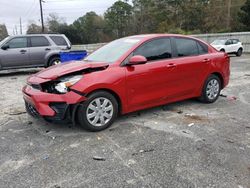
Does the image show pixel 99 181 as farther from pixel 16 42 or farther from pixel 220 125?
pixel 16 42

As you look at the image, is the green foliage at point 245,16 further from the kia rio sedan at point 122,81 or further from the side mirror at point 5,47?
the kia rio sedan at point 122,81

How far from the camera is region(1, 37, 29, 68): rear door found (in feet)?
35.8

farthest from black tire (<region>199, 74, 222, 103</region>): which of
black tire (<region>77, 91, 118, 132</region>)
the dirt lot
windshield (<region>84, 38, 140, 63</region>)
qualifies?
black tire (<region>77, 91, 118, 132</region>)

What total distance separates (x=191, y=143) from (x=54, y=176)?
2020mm

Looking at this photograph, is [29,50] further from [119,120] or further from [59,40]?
[119,120]

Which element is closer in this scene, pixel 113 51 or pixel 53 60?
pixel 113 51

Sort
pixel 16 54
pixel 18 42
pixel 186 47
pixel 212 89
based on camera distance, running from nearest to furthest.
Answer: pixel 186 47, pixel 212 89, pixel 16 54, pixel 18 42

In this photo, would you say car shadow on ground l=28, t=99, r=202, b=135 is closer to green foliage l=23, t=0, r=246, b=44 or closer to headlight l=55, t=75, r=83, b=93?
headlight l=55, t=75, r=83, b=93

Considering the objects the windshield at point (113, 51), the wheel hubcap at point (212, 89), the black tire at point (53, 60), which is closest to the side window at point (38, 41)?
the black tire at point (53, 60)

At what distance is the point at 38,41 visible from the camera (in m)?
11.5

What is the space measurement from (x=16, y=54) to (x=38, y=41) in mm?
1104

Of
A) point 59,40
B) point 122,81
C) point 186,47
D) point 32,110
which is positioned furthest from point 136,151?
point 59,40

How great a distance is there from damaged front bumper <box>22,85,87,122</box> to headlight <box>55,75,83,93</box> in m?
0.10

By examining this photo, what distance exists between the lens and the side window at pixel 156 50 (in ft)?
16.2
